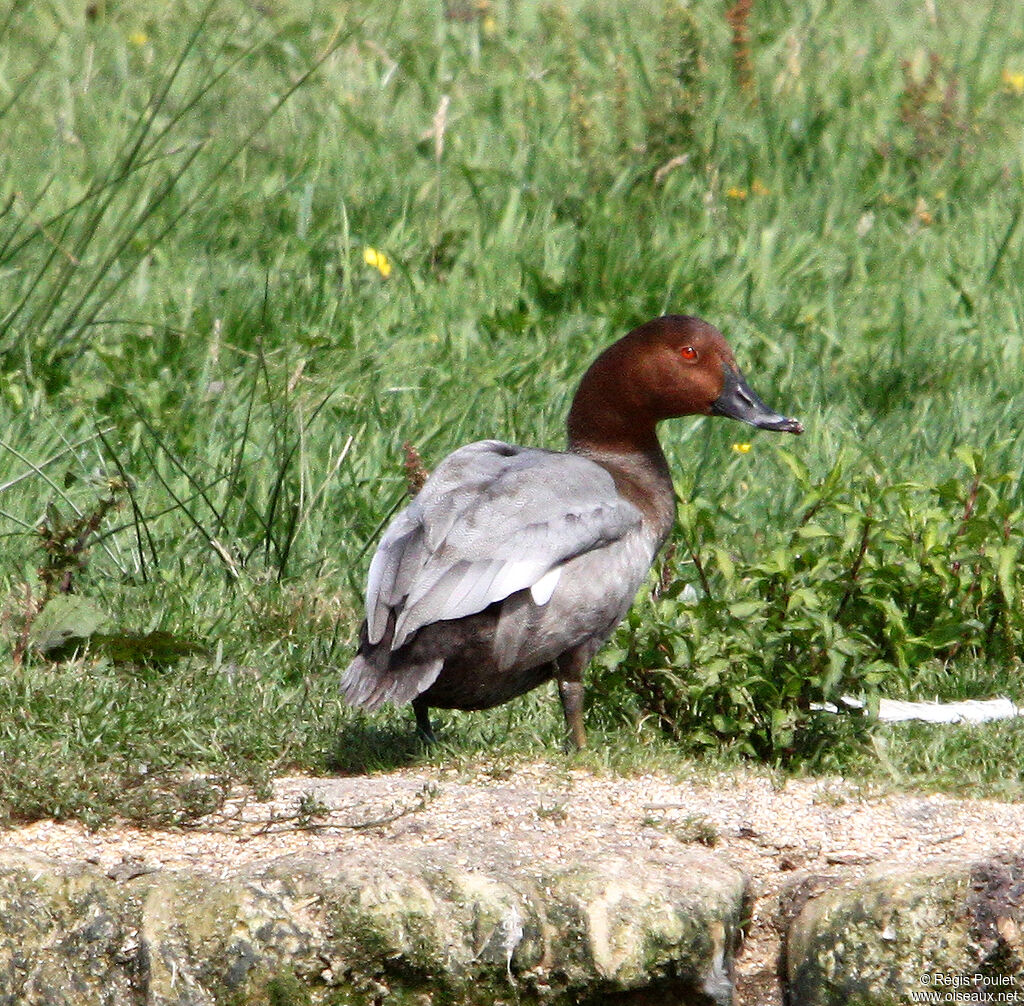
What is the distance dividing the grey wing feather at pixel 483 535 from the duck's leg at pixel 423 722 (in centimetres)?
27

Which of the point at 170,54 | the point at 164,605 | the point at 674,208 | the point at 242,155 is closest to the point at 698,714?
the point at 164,605

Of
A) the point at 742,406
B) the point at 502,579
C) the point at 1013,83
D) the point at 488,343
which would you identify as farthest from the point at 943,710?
the point at 1013,83

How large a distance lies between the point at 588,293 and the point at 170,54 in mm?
2714

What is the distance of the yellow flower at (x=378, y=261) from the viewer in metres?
6.49

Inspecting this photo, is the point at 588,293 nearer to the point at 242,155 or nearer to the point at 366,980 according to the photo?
the point at 242,155

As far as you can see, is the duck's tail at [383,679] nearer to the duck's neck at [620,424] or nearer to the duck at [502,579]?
the duck at [502,579]

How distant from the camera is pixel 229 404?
5.67 meters

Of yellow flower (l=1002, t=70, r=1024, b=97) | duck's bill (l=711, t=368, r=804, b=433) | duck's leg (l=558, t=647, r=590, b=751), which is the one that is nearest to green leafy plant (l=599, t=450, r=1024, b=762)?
duck's leg (l=558, t=647, r=590, b=751)

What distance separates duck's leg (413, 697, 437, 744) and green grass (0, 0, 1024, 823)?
5 centimetres

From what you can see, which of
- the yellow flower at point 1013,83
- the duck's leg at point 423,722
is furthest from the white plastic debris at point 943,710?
the yellow flower at point 1013,83

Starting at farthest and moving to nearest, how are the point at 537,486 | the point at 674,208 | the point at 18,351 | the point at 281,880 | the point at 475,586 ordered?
the point at 674,208 < the point at 18,351 < the point at 537,486 < the point at 475,586 < the point at 281,880

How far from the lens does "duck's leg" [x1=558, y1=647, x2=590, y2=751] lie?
12.7 feet

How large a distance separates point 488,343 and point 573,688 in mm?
2566

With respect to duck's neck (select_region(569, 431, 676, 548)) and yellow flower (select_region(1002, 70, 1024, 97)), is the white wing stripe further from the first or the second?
yellow flower (select_region(1002, 70, 1024, 97))
